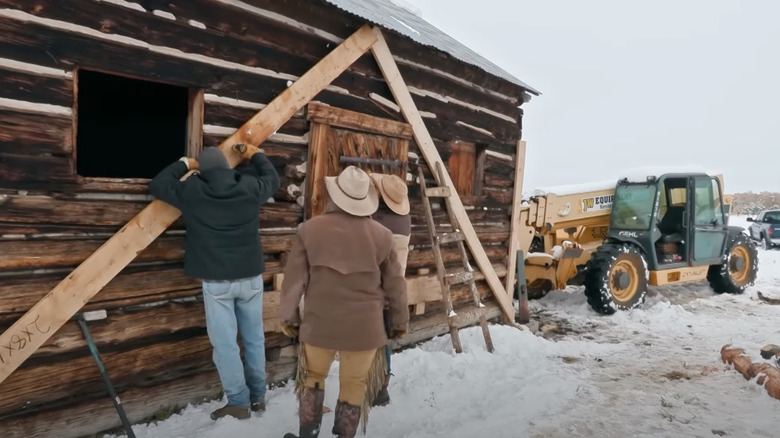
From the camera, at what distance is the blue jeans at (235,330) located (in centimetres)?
362

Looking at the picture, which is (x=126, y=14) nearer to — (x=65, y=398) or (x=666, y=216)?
(x=65, y=398)

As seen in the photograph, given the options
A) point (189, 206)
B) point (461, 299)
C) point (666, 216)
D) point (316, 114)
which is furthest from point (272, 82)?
point (666, 216)

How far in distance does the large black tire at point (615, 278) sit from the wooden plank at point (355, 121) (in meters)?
Result: 3.95

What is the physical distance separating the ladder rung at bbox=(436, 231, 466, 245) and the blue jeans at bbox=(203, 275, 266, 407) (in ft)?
8.32

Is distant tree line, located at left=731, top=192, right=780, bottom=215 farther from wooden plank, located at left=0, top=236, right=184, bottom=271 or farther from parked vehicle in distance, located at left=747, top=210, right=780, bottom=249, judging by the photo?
wooden plank, located at left=0, top=236, right=184, bottom=271

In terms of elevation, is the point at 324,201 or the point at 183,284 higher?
the point at 324,201

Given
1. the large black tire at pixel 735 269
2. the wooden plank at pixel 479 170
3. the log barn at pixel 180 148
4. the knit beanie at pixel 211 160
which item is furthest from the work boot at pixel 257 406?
the large black tire at pixel 735 269

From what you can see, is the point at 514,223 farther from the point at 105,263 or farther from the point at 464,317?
the point at 105,263

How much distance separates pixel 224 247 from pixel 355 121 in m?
2.06

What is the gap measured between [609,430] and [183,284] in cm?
342

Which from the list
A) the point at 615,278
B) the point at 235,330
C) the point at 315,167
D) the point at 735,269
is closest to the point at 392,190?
the point at 315,167

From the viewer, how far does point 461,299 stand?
6.81 metres

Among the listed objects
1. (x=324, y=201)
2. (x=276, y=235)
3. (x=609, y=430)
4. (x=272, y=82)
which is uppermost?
(x=272, y=82)

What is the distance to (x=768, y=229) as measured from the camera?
18.8m
